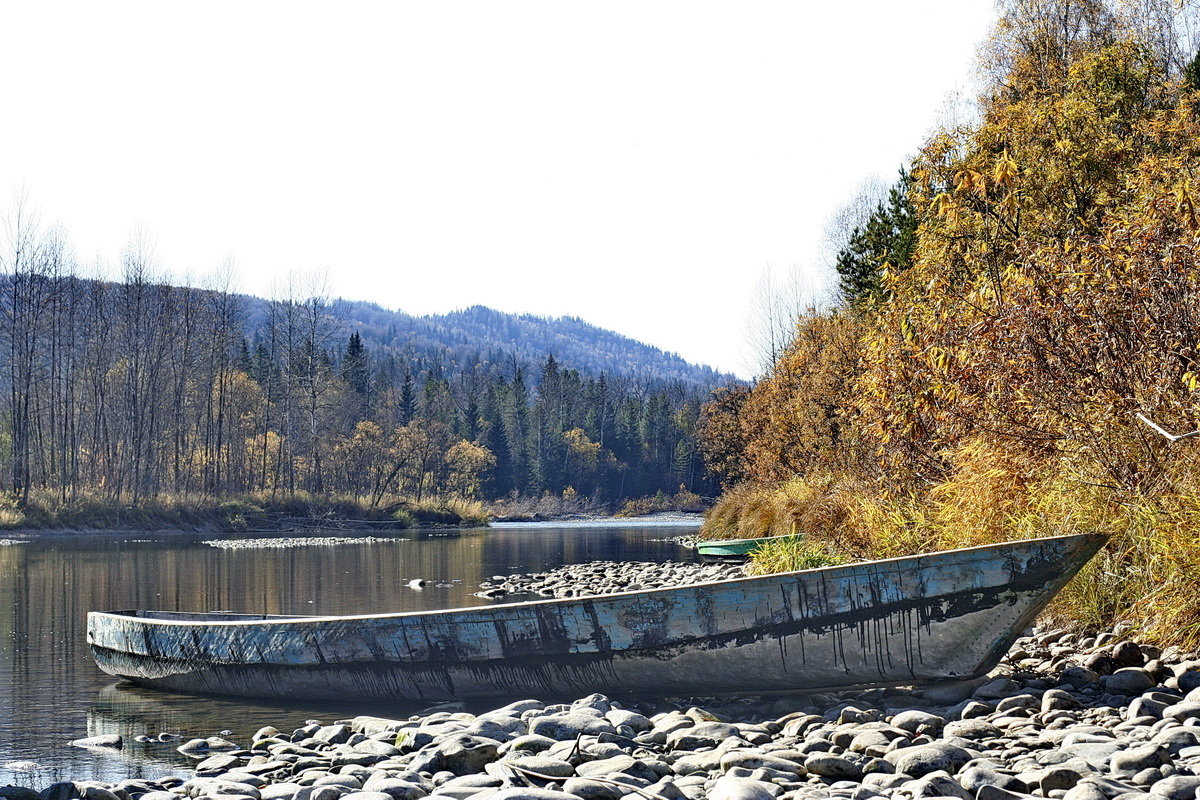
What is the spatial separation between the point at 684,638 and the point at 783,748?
184cm

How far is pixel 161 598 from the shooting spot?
16.9m

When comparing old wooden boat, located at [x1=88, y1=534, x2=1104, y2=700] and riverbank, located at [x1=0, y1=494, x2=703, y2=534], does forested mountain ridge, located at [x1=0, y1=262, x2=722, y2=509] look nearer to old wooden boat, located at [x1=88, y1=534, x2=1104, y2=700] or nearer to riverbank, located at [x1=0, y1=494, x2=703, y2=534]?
riverbank, located at [x1=0, y1=494, x2=703, y2=534]

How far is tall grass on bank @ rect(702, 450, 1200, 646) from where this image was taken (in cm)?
732

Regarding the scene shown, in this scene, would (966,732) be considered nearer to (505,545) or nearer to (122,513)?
(505,545)

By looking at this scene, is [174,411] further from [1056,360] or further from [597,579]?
[1056,360]

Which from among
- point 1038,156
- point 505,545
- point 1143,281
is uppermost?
point 1038,156

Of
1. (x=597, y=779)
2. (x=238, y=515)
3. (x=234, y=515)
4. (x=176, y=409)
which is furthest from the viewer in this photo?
(x=176, y=409)

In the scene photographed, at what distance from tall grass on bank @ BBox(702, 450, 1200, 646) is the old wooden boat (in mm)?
914

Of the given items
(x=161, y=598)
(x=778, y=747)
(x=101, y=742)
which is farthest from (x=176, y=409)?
(x=778, y=747)

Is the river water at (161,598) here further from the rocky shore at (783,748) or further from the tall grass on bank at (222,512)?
the tall grass on bank at (222,512)

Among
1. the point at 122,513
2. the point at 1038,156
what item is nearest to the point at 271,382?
the point at 122,513

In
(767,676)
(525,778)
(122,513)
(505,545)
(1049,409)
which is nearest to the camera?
(525,778)

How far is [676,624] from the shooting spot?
775cm

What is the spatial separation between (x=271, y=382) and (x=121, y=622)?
2036 inches
